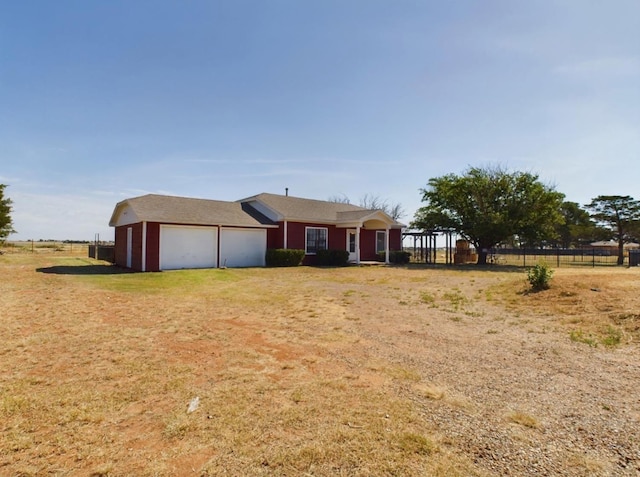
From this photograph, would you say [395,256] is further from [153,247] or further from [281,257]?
[153,247]

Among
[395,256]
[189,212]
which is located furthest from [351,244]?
[189,212]

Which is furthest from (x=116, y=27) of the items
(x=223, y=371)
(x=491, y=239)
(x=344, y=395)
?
(x=491, y=239)

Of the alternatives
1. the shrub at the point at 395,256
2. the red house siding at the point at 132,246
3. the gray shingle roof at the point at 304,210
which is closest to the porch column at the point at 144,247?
the red house siding at the point at 132,246

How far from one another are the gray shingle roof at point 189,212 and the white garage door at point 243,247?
648 mm

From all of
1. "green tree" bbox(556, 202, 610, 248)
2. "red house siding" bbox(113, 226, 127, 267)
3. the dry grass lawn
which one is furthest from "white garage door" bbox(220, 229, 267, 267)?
"green tree" bbox(556, 202, 610, 248)

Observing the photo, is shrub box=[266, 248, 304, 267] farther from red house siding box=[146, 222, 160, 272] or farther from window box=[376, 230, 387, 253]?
window box=[376, 230, 387, 253]

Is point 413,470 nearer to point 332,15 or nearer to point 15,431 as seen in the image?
point 15,431

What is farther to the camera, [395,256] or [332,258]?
[395,256]

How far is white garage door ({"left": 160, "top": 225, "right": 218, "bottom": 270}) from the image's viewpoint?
1762 centimetres

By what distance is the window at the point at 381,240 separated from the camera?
26.5 meters

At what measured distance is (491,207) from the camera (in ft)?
83.7

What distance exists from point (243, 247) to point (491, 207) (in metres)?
17.5

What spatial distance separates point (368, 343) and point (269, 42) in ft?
39.2

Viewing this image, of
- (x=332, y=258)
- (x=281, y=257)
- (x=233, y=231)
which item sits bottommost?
(x=332, y=258)
